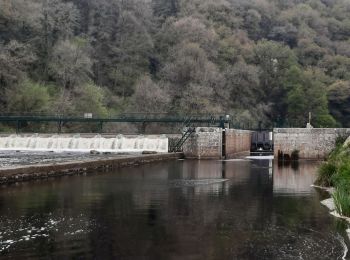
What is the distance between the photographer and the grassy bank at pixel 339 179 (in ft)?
46.3

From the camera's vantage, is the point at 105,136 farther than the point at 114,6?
No

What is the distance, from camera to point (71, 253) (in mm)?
9977

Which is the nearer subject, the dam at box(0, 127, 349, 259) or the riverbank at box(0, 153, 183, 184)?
the dam at box(0, 127, 349, 259)

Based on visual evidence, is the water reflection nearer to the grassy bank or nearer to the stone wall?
the grassy bank

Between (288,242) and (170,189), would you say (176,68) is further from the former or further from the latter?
(288,242)

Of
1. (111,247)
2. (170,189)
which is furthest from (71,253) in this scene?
(170,189)

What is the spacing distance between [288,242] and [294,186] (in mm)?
11140

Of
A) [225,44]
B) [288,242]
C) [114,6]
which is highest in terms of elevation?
[114,6]

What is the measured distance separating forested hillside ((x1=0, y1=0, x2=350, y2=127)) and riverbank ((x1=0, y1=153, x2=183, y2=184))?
90.6 ft

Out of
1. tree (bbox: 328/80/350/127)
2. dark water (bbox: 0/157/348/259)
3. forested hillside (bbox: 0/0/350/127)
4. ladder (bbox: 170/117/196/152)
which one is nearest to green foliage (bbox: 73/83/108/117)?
forested hillside (bbox: 0/0/350/127)

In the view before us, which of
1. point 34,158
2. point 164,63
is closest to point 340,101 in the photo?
point 164,63

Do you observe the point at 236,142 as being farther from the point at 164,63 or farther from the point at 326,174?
the point at 164,63

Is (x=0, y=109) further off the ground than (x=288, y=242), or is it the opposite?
(x=0, y=109)

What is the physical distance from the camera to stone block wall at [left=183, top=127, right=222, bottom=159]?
140ft
